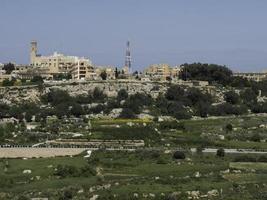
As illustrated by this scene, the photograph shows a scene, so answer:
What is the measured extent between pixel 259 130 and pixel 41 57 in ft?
207

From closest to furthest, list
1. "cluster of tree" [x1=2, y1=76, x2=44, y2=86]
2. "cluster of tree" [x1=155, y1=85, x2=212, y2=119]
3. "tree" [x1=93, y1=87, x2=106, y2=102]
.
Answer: "cluster of tree" [x1=155, y1=85, x2=212, y2=119] < "tree" [x1=93, y1=87, x2=106, y2=102] < "cluster of tree" [x1=2, y1=76, x2=44, y2=86]

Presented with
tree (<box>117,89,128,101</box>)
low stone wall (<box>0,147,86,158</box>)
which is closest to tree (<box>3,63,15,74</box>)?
tree (<box>117,89,128,101</box>)

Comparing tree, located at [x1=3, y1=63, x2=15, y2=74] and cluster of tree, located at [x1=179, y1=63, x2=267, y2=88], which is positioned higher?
tree, located at [x1=3, y1=63, x2=15, y2=74]

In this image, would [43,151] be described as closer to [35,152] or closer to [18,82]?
[35,152]

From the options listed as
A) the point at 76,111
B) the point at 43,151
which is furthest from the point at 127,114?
the point at 43,151

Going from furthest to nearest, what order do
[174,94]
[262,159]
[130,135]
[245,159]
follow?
[174,94] → [130,135] → [262,159] → [245,159]

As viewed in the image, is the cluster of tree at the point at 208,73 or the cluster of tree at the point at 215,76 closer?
the cluster of tree at the point at 215,76

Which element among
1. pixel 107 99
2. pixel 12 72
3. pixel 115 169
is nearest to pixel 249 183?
pixel 115 169

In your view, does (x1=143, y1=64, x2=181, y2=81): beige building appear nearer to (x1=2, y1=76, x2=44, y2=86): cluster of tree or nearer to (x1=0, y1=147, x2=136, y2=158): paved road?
(x1=2, y1=76, x2=44, y2=86): cluster of tree

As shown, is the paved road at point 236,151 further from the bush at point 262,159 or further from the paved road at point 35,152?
the paved road at point 35,152

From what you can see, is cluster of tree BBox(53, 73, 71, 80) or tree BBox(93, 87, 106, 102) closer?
tree BBox(93, 87, 106, 102)

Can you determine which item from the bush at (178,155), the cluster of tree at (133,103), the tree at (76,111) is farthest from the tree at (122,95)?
the bush at (178,155)

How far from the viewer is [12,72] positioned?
111875mm

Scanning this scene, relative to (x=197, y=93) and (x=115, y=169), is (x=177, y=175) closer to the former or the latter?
(x=115, y=169)
